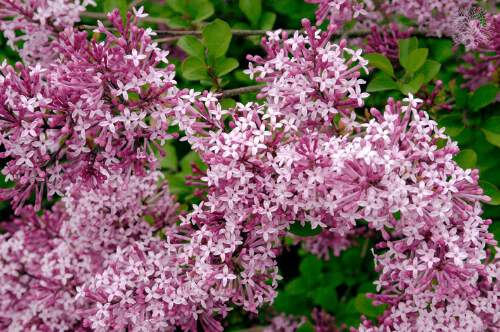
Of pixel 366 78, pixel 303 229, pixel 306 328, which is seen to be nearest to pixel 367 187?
pixel 303 229

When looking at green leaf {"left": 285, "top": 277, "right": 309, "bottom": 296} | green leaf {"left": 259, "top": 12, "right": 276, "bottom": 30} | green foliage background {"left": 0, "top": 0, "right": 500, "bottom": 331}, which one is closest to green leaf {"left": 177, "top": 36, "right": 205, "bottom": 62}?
green foliage background {"left": 0, "top": 0, "right": 500, "bottom": 331}

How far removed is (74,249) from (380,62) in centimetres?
189

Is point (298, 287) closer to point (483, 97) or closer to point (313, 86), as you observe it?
point (483, 97)

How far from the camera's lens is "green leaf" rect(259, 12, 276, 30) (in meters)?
3.38

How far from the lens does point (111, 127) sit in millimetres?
2451

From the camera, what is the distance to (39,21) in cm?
313

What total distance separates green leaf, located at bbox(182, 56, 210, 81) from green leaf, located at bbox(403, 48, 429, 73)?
1.01m

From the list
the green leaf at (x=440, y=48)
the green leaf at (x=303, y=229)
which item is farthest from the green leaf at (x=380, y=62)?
the green leaf at (x=303, y=229)

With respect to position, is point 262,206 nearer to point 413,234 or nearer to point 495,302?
point 413,234

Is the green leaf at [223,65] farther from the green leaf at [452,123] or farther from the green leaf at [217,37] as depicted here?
the green leaf at [452,123]

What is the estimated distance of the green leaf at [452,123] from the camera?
9.90 ft

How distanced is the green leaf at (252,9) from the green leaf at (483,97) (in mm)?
1208

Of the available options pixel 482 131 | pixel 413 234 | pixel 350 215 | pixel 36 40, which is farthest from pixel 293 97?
pixel 36 40

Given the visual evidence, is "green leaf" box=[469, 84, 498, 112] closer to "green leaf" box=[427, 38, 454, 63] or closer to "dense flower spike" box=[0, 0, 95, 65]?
"green leaf" box=[427, 38, 454, 63]
